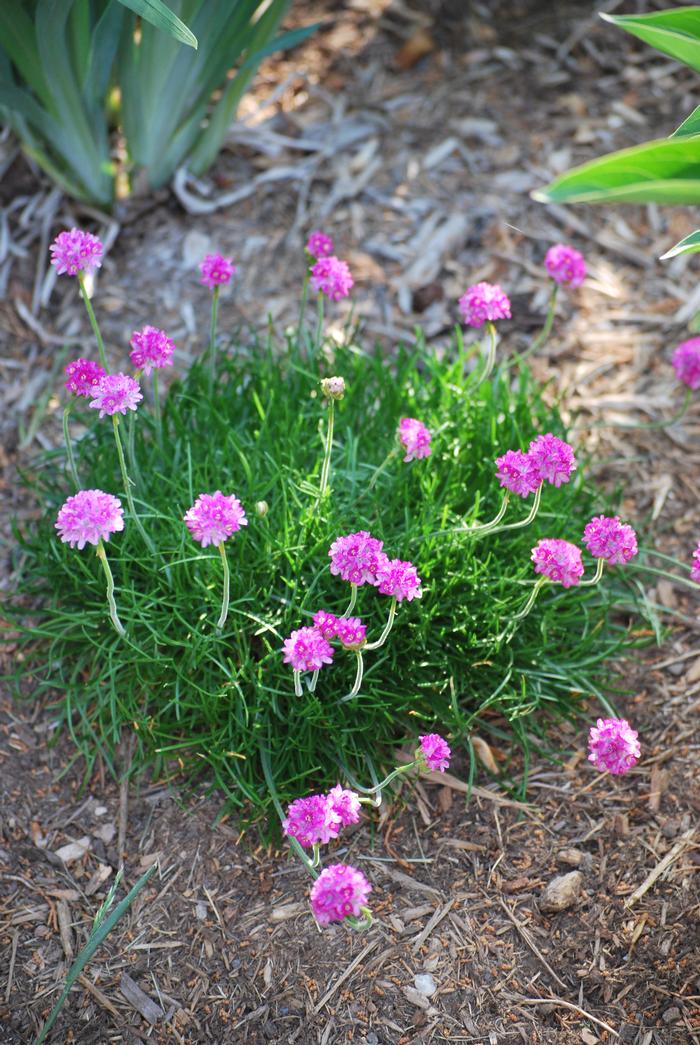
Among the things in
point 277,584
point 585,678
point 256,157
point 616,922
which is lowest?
point 616,922

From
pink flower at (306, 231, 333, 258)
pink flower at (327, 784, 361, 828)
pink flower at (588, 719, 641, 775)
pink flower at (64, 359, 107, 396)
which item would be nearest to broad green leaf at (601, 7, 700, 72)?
pink flower at (306, 231, 333, 258)

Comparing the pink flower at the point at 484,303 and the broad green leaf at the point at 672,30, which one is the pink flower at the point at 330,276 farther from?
the broad green leaf at the point at 672,30

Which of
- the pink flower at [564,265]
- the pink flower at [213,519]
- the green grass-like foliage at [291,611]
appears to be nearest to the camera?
the pink flower at [213,519]

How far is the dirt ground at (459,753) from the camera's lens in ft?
6.10

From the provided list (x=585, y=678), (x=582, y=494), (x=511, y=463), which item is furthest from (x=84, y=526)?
(x=582, y=494)

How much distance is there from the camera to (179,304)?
10.1ft

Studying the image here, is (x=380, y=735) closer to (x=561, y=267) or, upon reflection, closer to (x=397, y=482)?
(x=397, y=482)

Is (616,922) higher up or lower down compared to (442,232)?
lower down

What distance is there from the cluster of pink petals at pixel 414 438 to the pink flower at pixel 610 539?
414 millimetres

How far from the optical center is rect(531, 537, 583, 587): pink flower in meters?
1.88

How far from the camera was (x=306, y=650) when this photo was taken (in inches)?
67.2

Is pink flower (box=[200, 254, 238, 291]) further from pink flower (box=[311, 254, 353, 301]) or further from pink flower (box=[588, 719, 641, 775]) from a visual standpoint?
pink flower (box=[588, 719, 641, 775])

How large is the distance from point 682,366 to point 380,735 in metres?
1.18

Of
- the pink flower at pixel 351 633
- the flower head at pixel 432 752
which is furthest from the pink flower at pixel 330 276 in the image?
the flower head at pixel 432 752
